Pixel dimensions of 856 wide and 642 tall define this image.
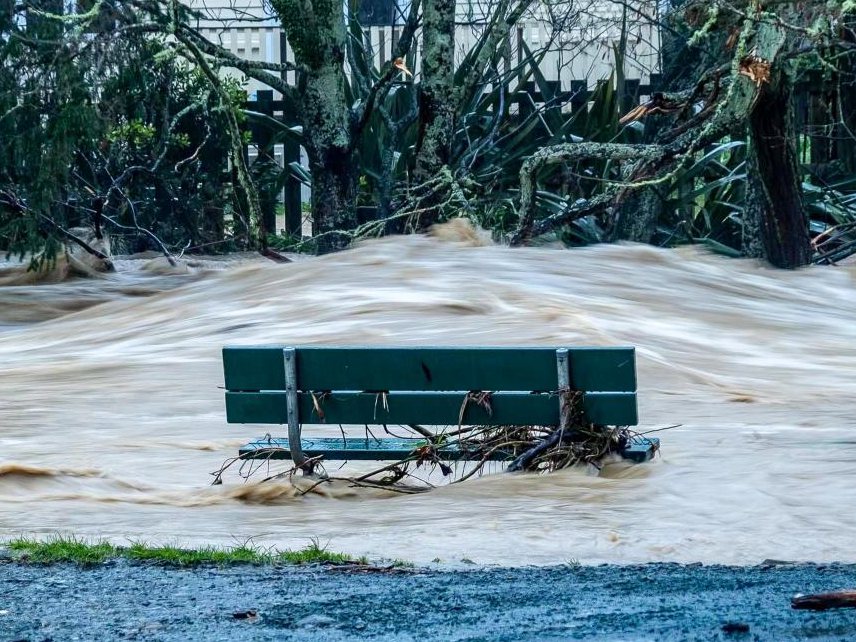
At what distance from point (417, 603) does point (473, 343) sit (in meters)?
5.02

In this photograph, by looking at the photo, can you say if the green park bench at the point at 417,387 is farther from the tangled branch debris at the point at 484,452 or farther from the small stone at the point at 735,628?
the small stone at the point at 735,628

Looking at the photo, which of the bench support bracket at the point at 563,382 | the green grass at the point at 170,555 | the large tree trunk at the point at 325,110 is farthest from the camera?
the large tree trunk at the point at 325,110

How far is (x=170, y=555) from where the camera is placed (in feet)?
15.1

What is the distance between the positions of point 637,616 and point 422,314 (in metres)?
6.33

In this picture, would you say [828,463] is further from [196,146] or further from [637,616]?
[196,146]

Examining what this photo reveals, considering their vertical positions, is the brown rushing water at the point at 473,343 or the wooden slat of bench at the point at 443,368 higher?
the wooden slat of bench at the point at 443,368

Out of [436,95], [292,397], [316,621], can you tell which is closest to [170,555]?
[316,621]

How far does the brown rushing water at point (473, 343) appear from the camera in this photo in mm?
5168

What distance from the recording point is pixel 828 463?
6148 millimetres

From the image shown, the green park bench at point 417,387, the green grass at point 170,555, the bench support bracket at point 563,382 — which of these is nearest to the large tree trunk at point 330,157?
the green park bench at point 417,387

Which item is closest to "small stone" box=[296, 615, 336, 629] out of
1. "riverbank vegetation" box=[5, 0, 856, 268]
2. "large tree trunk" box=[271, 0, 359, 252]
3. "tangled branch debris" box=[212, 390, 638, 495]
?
"tangled branch debris" box=[212, 390, 638, 495]

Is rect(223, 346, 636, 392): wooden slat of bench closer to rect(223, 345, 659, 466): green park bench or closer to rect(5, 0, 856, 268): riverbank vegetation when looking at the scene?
rect(223, 345, 659, 466): green park bench

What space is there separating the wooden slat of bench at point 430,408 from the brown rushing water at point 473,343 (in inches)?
11.1

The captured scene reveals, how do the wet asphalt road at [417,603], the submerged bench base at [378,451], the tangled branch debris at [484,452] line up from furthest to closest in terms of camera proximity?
the submerged bench base at [378,451] → the tangled branch debris at [484,452] → the wet asphalt road at [417,603]
